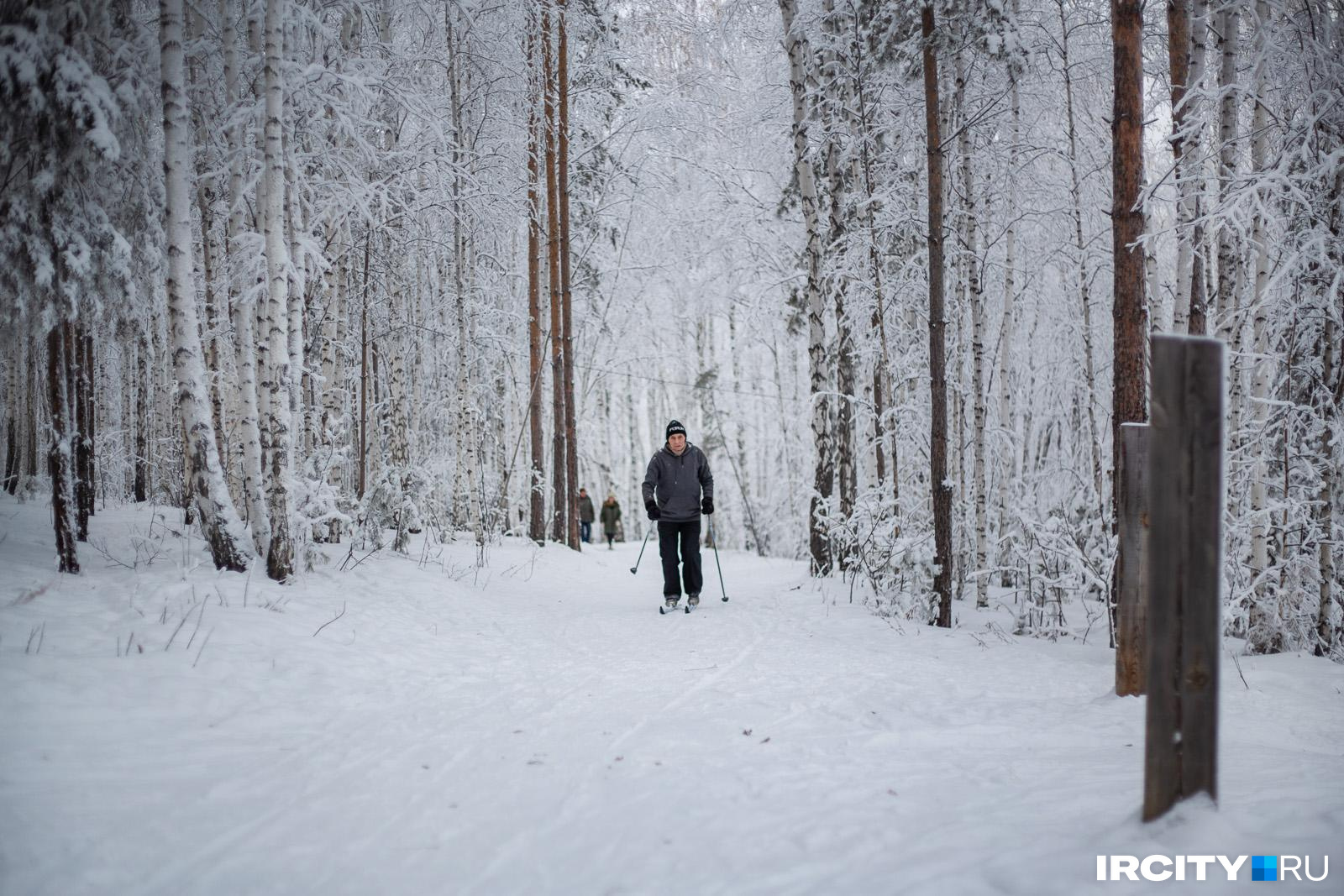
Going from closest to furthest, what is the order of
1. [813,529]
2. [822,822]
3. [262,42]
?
[822,822]
[262,42]
[813,529]

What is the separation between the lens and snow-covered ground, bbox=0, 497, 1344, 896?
2350 millimetres

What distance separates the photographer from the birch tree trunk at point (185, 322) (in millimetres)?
5914

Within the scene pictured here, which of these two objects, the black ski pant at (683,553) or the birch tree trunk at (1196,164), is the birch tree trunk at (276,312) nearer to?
the black ski pant at (683,553)

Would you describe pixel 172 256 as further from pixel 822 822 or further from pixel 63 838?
pixel 822 822

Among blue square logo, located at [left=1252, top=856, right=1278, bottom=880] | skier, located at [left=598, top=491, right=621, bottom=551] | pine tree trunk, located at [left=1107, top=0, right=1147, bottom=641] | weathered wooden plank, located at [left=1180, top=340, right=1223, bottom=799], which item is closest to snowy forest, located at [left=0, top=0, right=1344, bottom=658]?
pine tree trunk, located at [left=1107, top=0, right=1147, bottom=641]

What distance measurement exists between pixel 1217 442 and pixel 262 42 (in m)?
8.18

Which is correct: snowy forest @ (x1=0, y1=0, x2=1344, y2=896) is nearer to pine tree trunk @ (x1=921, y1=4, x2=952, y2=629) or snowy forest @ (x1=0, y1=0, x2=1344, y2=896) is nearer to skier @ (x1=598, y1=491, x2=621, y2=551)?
pine tree trunk @ (x1=921, y1=4, x2=952, y2=629)

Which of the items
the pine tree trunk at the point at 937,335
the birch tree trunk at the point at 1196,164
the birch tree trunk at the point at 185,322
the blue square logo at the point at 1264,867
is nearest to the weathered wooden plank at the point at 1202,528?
the blue square logo at the point at 1264,867

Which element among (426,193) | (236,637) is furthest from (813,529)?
(426,193)

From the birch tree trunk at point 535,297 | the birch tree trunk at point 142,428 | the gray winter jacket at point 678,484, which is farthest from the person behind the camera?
the birch tree trunk at point 142,428

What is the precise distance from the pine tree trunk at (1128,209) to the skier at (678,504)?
4215mm

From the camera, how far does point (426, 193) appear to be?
37.6 ft

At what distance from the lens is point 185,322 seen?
239 inches

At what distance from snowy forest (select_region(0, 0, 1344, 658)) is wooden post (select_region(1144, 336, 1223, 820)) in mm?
4201
